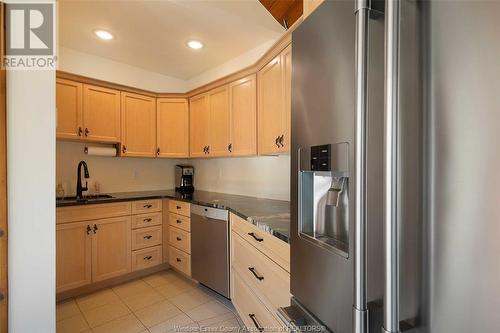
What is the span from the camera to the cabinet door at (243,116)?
2.45m

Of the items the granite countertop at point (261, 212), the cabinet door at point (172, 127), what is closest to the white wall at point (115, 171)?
the granite countertop at point (261, 212)

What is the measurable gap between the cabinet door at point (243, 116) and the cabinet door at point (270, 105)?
10 centimetres

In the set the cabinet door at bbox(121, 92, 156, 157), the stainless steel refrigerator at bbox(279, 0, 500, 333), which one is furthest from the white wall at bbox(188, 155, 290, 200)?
the stainless steel refrigerator at bbox(279, 0, 500, 333)

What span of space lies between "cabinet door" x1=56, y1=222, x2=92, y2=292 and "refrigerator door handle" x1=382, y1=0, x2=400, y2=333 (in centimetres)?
276

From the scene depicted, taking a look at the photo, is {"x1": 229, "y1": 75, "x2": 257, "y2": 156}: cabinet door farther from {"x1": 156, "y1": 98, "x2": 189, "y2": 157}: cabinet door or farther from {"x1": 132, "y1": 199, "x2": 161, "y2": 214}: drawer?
{"x1": 132, "y1": 199, "x2": 161, "y2": 214}: drawer

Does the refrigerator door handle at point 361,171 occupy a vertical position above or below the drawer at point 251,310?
above

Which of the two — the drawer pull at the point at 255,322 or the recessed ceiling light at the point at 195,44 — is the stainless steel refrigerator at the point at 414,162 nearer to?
the drawer pull at the point at 255,322

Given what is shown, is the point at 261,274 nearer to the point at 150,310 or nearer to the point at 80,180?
the point at 150,310

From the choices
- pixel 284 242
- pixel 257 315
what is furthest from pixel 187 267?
pixel 284 242

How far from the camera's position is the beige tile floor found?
6.60 feet

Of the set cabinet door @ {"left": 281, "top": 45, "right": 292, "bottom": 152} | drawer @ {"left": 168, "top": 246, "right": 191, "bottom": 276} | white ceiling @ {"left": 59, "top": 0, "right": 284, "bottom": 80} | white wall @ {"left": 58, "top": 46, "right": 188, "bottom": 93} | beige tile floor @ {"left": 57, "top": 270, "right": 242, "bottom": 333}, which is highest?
white ceiling @ {"left": 59, "top": 0, "right": 284, "bottom": 80}

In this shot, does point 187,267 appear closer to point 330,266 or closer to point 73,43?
point 330,266

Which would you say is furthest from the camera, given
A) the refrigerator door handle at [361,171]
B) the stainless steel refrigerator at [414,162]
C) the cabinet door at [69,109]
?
the cabinet door at [69,109]

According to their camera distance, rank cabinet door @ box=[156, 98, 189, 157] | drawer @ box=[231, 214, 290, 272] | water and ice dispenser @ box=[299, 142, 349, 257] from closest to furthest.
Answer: water and ice dispenser @ box=[299, 142, 349, 257]
drawer @ box=[231, 214, 290, 272]
cabinet door @ box=[156, 98, 189, 157]
